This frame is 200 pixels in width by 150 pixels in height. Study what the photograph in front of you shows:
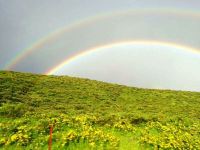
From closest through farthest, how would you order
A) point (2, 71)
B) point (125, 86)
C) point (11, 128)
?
1. point (11, 128)
2. point (2, 71)
3. point (125, 86)

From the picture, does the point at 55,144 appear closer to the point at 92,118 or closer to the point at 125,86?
the point at 92,118

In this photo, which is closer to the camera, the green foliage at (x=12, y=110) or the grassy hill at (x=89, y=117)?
the grassy hill at (x=89, y=117)

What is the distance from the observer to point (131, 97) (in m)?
46.5

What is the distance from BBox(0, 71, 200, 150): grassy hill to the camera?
25625 mm

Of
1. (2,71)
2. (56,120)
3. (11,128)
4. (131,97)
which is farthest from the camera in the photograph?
(2,71)

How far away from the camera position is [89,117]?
3044 cm

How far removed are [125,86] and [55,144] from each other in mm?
30496

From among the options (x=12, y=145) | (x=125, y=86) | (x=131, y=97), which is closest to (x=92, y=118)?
(x=12, y=145)

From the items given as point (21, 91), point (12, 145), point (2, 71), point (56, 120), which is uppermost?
point (2, 71)

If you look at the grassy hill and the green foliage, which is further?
the green foliage

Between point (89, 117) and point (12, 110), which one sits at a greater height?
point (12, 110)

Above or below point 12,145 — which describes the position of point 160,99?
above

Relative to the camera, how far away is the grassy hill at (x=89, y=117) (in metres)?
25.6

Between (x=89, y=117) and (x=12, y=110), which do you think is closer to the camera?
(x=89, y=117)
